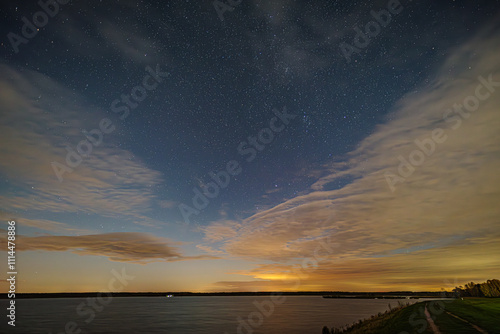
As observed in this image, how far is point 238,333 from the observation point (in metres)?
54.8

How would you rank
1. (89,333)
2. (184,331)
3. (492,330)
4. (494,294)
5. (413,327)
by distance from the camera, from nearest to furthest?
(492,330), (413,327), (89,333), (184,331), (494,294)

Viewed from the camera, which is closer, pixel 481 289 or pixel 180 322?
→ pixel 180 322

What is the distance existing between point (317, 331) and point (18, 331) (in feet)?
168

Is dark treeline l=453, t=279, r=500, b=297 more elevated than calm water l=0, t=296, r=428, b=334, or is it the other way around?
dark treeline l=453, t=279, r=500, b=297

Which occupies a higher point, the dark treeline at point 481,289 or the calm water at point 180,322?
the dark treeline at point 481,289

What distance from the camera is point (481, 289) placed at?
143m

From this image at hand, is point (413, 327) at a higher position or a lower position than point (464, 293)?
lower

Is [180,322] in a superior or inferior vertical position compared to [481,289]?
inferior

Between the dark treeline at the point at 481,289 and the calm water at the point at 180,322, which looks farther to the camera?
the dark treeline at the point at 481,289

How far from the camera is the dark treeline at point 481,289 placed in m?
128

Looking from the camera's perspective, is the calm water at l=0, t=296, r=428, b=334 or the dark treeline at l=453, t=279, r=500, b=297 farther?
the dark treeline at l=453, t=279, r=500, b=297

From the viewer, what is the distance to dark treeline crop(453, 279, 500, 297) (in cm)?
12850

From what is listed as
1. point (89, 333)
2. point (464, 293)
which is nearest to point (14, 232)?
point (89, 333)

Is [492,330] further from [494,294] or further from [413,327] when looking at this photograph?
[494,294]
